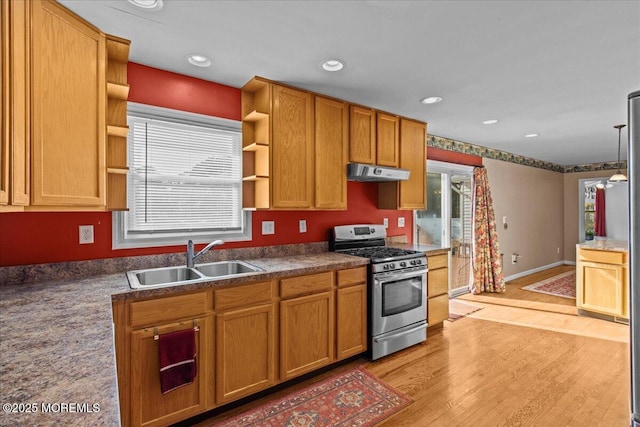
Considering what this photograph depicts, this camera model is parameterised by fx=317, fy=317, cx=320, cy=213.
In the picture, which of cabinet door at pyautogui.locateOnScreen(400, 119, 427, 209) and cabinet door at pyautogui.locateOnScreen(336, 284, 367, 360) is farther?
cabinet door at pyautogui.locateOnScreen(400, 119, 427, 209)

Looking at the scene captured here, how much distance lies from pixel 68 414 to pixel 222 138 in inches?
93.7

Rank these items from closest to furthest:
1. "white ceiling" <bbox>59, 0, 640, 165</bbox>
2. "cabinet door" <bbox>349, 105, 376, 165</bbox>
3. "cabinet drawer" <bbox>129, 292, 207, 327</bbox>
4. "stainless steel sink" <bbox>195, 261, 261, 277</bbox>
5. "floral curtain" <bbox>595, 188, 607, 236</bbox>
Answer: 1. "white ceiling" <bbox>59, 0, 640, 165</bbox>
2. "cabinet drawer" <bbox>129, 292, 207, 327</bbox>
3. "stainless steel sink" <bbox>195, 261, 261, 277</bbox>
4. "cabinet door" <bbox>349, 105, 376, 165</bbox>
5. "floral curtain" <bbox>595, 188, 607, 236</bbox>

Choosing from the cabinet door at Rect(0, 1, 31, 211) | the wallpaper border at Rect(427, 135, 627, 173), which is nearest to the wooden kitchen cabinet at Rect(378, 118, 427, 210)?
the wallpaper border at Rect(427, 135, 627, 173)

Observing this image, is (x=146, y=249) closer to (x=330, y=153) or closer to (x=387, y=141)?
(x=330, y=153)

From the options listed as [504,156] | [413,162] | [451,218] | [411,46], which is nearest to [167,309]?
[411,46]

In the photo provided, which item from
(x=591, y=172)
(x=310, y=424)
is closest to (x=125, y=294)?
(x=310, y=424)

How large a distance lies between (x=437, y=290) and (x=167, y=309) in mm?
2804

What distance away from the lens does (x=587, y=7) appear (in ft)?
5.32

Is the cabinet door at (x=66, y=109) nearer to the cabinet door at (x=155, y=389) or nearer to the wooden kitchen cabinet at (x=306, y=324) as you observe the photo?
the cabinet door at (x=155, y=389)

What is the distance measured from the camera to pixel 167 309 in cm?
189

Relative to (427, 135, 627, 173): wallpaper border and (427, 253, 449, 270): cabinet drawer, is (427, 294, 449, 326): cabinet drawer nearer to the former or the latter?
(427, 253, 449, 270): cabinet drawer

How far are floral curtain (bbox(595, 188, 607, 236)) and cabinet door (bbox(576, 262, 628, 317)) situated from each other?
165 inches

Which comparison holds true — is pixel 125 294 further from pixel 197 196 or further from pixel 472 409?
pixel 472 409

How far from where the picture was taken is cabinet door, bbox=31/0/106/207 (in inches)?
59.3
